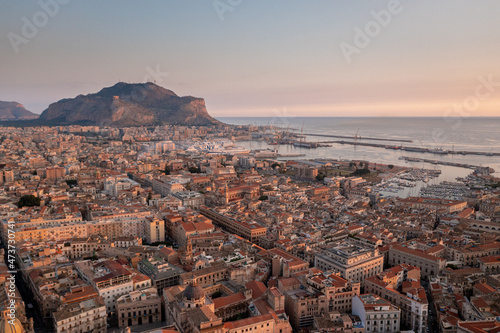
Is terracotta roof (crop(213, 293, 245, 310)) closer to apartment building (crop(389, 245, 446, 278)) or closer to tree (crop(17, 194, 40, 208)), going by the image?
apartment building (crop(389, 245, 446, 278))

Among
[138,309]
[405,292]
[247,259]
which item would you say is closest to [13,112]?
[247,259]

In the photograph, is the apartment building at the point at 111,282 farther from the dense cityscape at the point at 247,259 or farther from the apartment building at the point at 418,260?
the apartment building at the point at 418,260

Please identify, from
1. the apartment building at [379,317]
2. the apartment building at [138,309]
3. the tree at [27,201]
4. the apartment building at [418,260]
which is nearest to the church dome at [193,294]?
the apartment building at [138,309]

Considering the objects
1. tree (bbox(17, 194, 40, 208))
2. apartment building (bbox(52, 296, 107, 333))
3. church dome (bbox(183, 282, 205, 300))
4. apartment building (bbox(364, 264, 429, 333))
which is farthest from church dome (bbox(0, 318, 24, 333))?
tree (bbox(17, 194, 40, 208))

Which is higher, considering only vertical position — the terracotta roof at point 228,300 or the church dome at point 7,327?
the church dome at point 7,327

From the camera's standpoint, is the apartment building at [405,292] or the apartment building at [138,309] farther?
the apartment building at [138,309]
